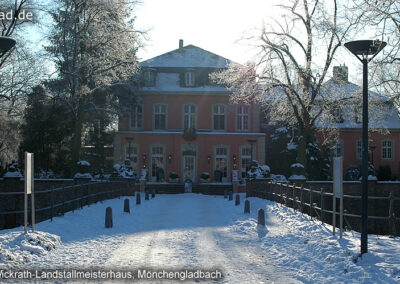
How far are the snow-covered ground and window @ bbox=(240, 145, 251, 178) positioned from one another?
25.9m

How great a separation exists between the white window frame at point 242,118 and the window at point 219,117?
52.7 inches

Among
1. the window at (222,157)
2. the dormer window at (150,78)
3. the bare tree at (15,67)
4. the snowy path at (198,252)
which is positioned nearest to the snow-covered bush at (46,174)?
the bare tree at (15,67)

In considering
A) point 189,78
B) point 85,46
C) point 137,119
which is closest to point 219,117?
point 189,78

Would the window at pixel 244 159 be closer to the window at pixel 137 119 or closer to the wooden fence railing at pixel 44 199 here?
the window at pixel 137 119

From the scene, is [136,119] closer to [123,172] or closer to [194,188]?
[194,188]

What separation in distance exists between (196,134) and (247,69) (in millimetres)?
14253

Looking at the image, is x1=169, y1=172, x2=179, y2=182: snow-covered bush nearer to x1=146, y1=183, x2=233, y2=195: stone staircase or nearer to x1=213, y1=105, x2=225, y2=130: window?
x1=146, y1=183, x2=233, y2=195: stone staircase

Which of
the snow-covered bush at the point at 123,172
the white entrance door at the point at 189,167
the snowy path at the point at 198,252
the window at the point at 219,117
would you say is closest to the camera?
the snowy path at the point at 198,252

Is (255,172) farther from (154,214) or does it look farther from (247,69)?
(154,214)

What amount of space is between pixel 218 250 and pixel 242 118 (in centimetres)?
3187

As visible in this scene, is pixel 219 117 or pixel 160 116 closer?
pixel 219 117

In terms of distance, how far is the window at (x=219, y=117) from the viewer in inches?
1614

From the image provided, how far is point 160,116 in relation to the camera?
41.2 m

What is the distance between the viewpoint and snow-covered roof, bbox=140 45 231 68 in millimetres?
42594
